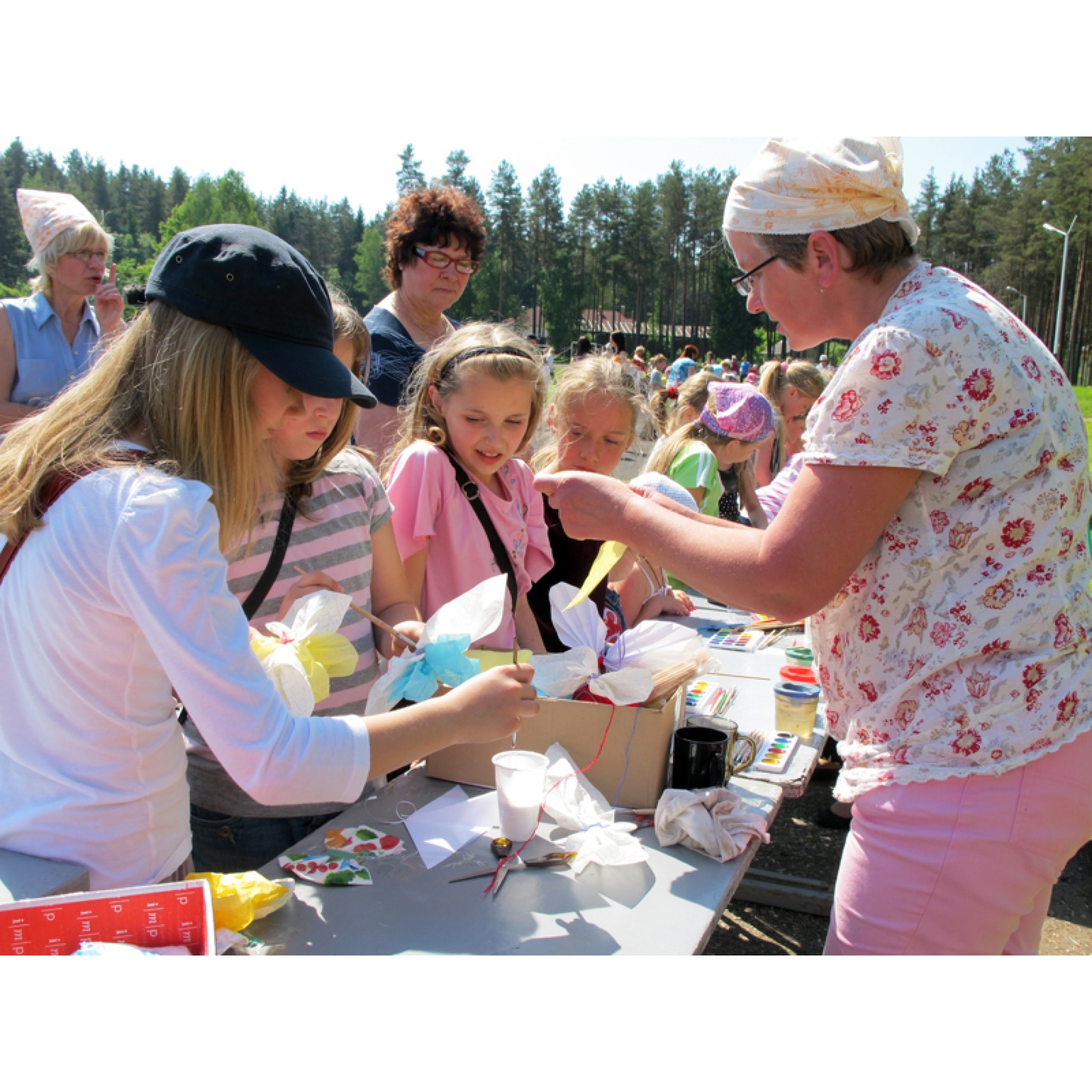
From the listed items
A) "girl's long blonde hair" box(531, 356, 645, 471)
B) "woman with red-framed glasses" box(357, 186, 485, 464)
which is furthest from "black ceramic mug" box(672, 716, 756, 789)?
"woman with red-framed glasses" box(357, 186, 485, 464)

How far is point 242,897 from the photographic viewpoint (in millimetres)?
1271

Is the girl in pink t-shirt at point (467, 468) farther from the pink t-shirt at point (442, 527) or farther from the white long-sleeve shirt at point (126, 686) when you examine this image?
the white long-sleeve shirt at point (126, 686)

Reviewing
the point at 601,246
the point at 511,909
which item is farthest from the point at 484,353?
the point at 601,246

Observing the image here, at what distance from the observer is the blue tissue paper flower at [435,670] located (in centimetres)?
145

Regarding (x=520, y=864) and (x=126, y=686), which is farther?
(x=520, y=864)

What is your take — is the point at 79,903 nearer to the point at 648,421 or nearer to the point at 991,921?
the point at 991,921

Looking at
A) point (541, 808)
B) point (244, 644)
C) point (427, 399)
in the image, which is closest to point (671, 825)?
point (541, 808)

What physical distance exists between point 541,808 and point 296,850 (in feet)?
1.56

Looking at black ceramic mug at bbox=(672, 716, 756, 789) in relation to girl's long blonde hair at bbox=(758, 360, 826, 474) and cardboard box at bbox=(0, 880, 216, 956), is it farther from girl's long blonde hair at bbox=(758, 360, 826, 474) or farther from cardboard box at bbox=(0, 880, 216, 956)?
girl's long blonde hair at bbox=(758, 360, 826, 474)

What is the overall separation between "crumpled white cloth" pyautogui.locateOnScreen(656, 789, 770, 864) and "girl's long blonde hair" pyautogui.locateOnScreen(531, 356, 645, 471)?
1.67 meters

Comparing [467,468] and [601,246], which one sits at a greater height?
[601,246]

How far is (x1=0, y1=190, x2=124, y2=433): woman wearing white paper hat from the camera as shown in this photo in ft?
10.5

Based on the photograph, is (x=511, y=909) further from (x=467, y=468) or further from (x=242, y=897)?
(x=467, y=468)

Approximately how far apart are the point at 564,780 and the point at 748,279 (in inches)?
41.1
